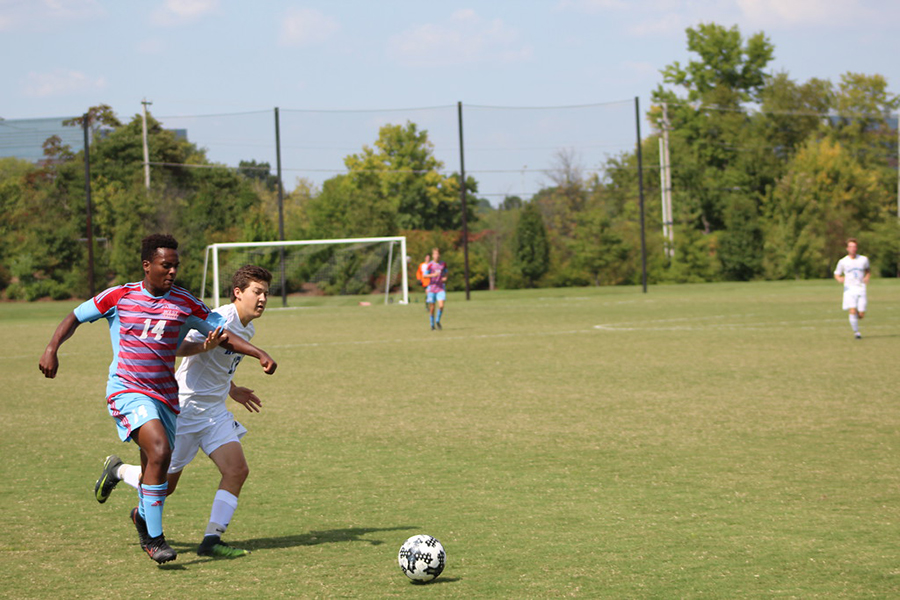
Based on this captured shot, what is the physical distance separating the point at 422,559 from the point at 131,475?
213cm

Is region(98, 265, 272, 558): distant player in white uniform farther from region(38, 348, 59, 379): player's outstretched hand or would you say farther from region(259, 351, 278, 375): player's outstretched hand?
region(38, 348, 59, 379): player's outstretched hand

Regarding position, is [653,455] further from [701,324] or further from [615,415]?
[701,324]

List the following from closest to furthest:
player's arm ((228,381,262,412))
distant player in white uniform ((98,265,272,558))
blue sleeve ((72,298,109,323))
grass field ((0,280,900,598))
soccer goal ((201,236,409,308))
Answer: grass field ((0,280,900,598)), blue sleeve ((72,298,109,323)), distant player in white uniform ((98,265,272,558)), player's arm ((228,381,262,412)), soccer goal ((201,236,409,308))

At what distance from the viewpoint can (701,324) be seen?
2412 centimetres

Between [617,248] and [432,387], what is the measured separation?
43.6 meters

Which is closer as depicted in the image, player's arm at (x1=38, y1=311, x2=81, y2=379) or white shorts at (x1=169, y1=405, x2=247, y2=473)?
player's arm at (x1=38, y1=311, x2=81, y2=379)

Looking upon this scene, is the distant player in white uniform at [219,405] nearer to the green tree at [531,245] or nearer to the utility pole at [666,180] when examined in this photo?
the green tree at [531,245]

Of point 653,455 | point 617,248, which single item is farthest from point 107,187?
point 653,455

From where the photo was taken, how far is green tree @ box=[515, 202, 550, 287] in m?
54.5

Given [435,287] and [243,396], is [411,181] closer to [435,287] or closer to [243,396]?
[435,287]

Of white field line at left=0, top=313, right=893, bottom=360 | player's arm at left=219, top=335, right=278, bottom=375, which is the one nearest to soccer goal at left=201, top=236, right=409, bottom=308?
white field line at left=0, top=313, right=893, bottom=360

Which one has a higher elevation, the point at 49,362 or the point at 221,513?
the point at 49,362

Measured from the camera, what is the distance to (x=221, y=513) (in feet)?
19.1

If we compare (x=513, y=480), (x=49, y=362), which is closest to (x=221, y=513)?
(x=49, y=362)
